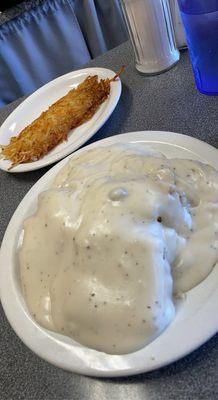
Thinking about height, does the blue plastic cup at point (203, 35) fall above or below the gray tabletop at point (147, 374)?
above

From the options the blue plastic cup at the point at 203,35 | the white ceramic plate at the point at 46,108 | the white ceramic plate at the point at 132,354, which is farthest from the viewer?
the white ceramic plate at the point at 46,108

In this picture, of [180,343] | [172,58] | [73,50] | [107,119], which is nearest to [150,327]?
[180,343]

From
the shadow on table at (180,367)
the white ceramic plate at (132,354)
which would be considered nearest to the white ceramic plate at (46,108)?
the white ceramic plate at (132,354)

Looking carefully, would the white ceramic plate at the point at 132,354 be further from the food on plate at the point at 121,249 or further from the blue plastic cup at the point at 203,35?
the blue plastic cup at the point at 203,35

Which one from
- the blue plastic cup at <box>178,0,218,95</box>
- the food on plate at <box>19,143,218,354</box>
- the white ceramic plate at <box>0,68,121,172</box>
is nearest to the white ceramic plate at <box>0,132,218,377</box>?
the food on plate at <box>19,143,218,354</box>

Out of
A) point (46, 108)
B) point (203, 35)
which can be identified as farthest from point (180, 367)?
point (46, 108)

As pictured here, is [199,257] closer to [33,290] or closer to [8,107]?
[33,290]

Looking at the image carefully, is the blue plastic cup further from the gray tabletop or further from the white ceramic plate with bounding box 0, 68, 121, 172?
the white ceramic plate with bounding box 0, 68, 121, 172
